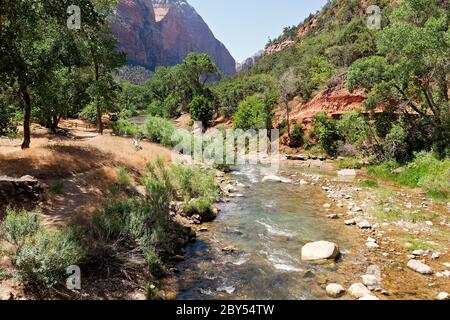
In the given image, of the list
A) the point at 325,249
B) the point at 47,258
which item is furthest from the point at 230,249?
the point at 47,258

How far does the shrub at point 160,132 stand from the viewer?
3195 centimetres

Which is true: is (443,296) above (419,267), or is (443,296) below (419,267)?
below

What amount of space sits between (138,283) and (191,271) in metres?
1.83

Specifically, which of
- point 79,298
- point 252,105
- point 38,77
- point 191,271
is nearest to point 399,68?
point 191,271

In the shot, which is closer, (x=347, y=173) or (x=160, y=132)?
(x=347, y=173)

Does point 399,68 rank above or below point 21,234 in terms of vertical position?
above

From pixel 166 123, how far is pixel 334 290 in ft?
90.1

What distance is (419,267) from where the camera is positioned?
10367mm

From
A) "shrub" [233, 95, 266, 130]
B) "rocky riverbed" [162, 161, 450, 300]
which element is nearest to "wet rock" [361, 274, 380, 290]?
"rocky riverbed" [162, 161, 450, 300]

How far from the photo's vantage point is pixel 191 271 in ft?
34.7

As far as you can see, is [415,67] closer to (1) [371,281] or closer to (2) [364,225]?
(2) [364,225]

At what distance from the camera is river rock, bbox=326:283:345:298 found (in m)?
9.11
